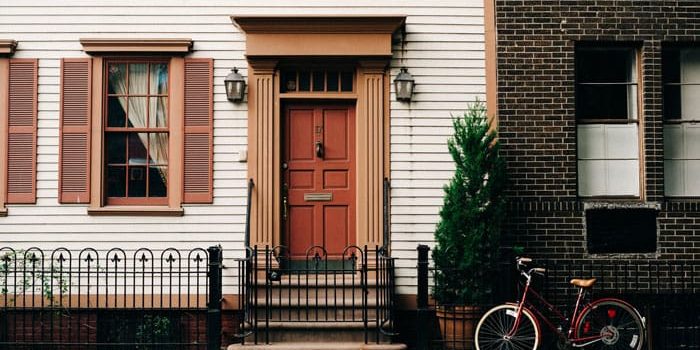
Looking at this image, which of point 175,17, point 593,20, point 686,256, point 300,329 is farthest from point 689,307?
point 175,17

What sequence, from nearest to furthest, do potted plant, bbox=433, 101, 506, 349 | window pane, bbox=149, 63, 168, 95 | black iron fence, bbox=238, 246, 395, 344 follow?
black iron fence, bbox=238, 246, 395, 344 → potted plant, bbox=433, 101, 506, 349 → window pane, bbox=149, 63, 168, 95

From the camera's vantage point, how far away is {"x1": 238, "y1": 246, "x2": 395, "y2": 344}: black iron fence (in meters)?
8.64

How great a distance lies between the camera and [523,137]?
9852 mm

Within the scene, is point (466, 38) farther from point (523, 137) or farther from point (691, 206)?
point (691, 206)

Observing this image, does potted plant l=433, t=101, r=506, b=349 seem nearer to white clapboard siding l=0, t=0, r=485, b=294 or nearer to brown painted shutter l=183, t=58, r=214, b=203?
white clapboard siding l=0, t=0, r=485, b=294

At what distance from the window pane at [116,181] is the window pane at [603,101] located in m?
6.00

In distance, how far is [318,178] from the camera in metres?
9.95

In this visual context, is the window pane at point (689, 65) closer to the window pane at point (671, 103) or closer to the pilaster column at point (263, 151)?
the window pane at point (671, 103)

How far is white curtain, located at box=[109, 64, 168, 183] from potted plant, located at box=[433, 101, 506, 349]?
3.74 meters

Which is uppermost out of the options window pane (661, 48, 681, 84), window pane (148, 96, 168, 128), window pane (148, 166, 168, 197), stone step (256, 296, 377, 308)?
window pane (661, 48, 681, 84)

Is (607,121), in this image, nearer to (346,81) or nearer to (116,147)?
(346,81)

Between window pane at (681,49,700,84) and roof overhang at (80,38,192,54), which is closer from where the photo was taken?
roof overhang at (80,38,192,54)

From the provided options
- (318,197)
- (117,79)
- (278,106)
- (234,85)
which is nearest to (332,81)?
(278,106)


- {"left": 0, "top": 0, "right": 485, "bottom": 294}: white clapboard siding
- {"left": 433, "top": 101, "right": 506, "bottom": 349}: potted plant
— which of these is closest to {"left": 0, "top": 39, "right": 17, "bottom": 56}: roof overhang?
{"left": 0, "top": 0, "right": 485, "bottom": 294}: white clapboard siding
